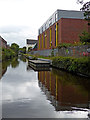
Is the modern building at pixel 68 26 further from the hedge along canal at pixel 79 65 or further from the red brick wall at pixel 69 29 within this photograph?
the hedge along canal at pixel 79 65

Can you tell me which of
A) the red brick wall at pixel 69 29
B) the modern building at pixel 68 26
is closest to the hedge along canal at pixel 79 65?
the red brick wall at pixel 69 29

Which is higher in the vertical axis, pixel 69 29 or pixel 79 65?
pixel 69 29

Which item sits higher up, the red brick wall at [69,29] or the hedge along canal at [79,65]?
the red brick wall at [69,29]

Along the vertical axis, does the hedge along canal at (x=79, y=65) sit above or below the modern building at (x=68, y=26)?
below

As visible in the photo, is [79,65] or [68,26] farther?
[68,26]

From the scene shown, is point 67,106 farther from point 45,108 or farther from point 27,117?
point 27,117

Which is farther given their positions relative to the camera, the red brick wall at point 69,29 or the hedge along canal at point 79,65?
the red brick wall at point 69,29

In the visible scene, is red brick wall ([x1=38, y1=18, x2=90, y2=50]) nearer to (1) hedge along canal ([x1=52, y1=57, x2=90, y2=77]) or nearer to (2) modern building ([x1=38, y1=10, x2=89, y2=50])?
(2) modern building ([x1=38, y1=10, x2=89, y2=50])

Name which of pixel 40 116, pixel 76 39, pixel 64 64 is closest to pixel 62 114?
pixel 40 116

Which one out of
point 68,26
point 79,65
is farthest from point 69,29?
point 79,65

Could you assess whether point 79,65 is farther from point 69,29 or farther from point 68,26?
point 68,26

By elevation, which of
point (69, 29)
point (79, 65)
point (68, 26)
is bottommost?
point (79, 65)

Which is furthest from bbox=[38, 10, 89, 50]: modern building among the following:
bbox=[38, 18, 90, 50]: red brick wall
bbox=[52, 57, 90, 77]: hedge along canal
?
bbox=[52, 57, 90, 77]: hedge along canal

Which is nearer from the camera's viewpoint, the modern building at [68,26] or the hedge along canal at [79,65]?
the hedge along canal at [79,65]
